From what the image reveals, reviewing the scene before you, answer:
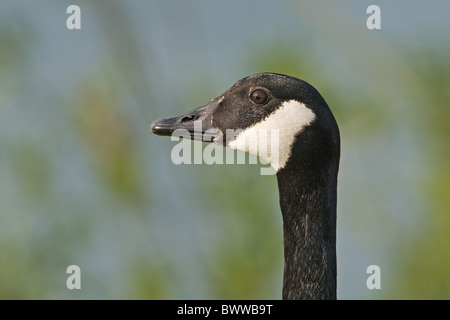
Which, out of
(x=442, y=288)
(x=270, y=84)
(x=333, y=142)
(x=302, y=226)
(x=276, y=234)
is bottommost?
(x=442, y=288)

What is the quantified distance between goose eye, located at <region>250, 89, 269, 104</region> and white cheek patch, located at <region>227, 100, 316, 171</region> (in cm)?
10

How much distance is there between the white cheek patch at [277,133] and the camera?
519 centimetres

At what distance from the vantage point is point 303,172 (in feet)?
17.1

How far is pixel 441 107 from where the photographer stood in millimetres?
10492

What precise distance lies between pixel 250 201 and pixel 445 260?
8.05 feet

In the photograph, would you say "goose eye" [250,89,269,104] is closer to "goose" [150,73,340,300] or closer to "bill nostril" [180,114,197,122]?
"goose" [150,73,340,300]

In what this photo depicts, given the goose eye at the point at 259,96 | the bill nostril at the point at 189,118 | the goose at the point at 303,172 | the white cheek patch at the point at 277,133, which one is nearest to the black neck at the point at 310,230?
the goose at the point at 303,172

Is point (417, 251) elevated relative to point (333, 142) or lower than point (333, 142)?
lower

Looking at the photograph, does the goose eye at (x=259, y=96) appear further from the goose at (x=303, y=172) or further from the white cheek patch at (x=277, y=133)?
the white cheek patch at (x=277, y=133)

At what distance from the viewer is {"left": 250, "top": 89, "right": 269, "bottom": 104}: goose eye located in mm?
5391

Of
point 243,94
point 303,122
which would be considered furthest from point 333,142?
point 243,94

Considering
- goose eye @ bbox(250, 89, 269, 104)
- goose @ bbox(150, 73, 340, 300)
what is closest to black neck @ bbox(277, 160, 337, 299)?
goose @ bbox(150, 73, 340, 300)

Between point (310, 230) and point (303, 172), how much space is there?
→ 0.32m
